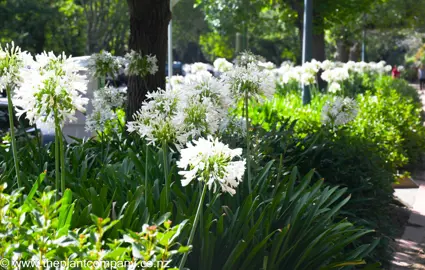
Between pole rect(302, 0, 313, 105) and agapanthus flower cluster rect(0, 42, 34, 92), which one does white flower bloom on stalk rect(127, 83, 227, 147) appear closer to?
agapanthus flower cluster rect(0, 42, 34, 92)

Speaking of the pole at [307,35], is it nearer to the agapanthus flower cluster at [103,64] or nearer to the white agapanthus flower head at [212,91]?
the agapanthus flower cluster at [103,64]

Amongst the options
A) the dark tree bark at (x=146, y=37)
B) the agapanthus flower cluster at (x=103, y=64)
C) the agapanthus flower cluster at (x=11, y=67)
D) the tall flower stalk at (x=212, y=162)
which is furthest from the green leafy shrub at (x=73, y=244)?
the dark tree bark at (x=146, y=37)

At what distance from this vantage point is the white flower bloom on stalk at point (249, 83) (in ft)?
14.7

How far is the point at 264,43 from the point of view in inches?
2282

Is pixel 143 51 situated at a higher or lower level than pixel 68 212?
higher

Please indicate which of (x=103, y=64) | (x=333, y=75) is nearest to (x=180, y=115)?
(x=103, y=64)

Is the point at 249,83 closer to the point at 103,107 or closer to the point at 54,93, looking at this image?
the point at 54,93

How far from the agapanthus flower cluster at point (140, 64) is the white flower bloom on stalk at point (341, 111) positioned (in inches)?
72.8

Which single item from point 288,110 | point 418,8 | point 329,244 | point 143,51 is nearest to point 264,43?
point 418,8

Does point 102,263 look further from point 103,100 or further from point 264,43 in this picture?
point 264,43

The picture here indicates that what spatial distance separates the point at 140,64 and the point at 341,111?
2127mm

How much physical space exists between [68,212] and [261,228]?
1.16 meters

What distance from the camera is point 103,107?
7.45 m

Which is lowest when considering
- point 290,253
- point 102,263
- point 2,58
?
point 290,253
